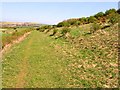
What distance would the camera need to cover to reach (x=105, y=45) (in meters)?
31.1

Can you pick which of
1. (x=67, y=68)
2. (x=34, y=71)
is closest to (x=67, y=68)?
(x=67, y=68)

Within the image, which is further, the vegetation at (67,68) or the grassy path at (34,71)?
the grassy path at (34,71)

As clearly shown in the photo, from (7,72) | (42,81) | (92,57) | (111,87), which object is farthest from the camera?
(92,57)

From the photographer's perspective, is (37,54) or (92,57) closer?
(92,57)

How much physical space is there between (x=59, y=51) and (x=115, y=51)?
8.59 meters

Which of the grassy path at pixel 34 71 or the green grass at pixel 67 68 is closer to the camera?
the green grass at pixel 67 68

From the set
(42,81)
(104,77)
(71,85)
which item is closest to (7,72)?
(42,81)

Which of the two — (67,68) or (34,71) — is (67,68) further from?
(34,71)

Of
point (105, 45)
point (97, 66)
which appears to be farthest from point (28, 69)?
point (105, 45)

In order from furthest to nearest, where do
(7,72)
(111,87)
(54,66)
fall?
(54,66), (7,72), (111,87)

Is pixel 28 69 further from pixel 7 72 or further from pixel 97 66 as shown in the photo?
pixel 97 66

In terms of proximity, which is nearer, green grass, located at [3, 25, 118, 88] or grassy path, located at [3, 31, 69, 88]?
green grass, located at [3, 25, 118, 88]

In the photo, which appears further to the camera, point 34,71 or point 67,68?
point 67,68

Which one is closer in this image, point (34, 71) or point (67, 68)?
point (34, 71)
